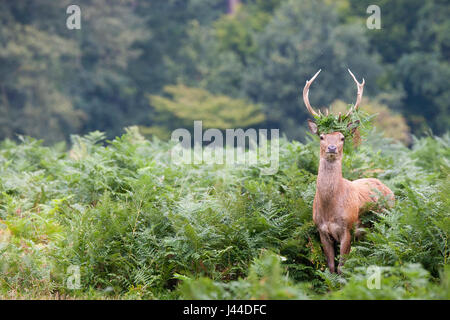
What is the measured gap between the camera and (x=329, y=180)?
6.03 m

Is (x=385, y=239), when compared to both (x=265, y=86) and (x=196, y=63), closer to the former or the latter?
(x=265, y=86)

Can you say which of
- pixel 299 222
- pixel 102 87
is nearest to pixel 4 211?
pixel 299 222

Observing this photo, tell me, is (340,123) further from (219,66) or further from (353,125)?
(219,66)

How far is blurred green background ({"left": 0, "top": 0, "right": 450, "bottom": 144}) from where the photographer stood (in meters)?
31.1

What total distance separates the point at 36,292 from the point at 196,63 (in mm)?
33002

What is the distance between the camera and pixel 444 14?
3350cm

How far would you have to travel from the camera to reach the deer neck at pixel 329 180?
5996mm

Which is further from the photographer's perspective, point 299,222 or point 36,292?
point 299,222

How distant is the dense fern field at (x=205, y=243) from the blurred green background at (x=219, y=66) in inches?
878

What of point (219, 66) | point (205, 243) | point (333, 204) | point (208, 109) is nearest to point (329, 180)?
point (333, 204)

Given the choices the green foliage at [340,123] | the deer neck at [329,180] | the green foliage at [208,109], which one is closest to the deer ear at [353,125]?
the green foliage at [340,123]

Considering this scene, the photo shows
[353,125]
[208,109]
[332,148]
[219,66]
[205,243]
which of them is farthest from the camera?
[219,66]

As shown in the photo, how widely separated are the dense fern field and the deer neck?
21.6 inches

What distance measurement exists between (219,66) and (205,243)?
102ft
